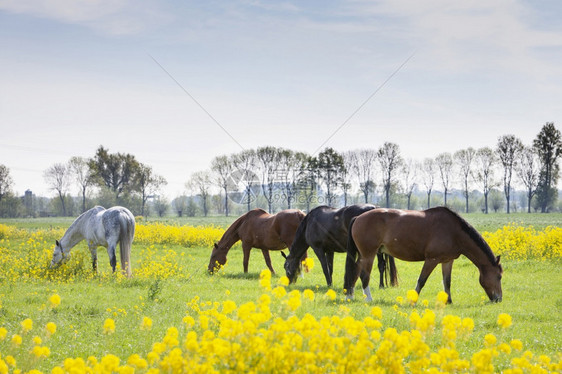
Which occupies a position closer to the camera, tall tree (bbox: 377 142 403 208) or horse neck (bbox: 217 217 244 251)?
horse neck (bbox: 217 217 244 251)

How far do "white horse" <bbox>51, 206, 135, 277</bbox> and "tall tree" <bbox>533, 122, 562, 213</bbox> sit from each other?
205 ft

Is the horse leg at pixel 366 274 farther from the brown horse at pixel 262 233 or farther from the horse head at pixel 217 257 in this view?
the horse head at pixel 217 257

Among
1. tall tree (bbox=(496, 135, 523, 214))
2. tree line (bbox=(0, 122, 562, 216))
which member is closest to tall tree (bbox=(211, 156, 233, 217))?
tree line (bbox=(0, 122, 562, 216))

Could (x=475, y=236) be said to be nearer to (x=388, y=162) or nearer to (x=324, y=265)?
(x=324, y=265)

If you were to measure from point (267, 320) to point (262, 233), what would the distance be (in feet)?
33.8

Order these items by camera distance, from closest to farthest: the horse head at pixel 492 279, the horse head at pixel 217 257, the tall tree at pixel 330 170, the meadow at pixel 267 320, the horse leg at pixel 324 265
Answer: the meadow at pixel 267 320, the horse head at pixel 492 279, the horse leg at pixel 324 265, the horse head at pixel 217 257, the tall tree at pixel 330 170

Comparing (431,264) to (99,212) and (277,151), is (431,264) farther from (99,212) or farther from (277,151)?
(277,151)

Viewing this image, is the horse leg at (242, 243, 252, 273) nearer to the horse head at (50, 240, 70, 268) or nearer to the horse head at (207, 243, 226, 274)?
the horse head at (207, 243, 226, 274)

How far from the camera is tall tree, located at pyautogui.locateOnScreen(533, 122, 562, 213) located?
198 ft

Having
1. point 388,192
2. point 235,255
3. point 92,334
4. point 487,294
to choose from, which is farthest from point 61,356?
point 388,192

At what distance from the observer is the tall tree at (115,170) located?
63250mm

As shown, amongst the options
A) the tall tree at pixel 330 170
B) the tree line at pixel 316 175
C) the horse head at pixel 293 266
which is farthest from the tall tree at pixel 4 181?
the horse head at pixel 293 266

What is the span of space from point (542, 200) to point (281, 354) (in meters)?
70.1

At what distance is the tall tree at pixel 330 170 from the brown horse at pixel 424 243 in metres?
47.2
